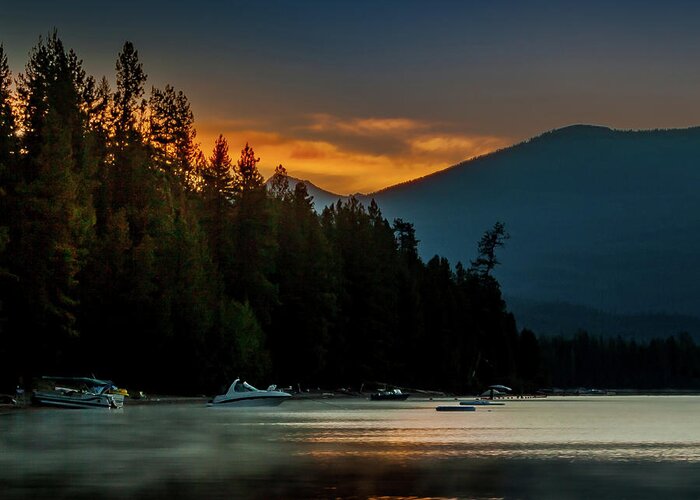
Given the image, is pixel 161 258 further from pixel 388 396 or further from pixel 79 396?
pixel 388 396

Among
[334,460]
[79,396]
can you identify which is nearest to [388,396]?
[79,396]

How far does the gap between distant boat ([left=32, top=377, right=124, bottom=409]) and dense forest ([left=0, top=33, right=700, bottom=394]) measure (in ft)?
12.4

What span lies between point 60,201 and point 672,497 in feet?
226

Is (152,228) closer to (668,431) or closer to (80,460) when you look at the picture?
(668,431)

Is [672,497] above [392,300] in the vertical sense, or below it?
below

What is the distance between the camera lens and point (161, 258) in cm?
11281

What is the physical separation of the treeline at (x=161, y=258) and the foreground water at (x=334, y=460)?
23.6 meters

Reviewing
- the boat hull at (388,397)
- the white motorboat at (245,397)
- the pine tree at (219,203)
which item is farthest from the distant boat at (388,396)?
the white motorboat at (245,397)

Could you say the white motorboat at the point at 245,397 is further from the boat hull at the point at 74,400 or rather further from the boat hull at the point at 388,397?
the boat hull at the point at 388,397

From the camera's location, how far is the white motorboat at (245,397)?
103 m

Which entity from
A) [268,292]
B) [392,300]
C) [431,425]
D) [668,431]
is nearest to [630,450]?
[668,431]

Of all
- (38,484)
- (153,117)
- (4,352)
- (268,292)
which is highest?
(153,117)

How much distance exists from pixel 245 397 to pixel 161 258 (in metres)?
16.2

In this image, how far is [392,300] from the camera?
177 meters
